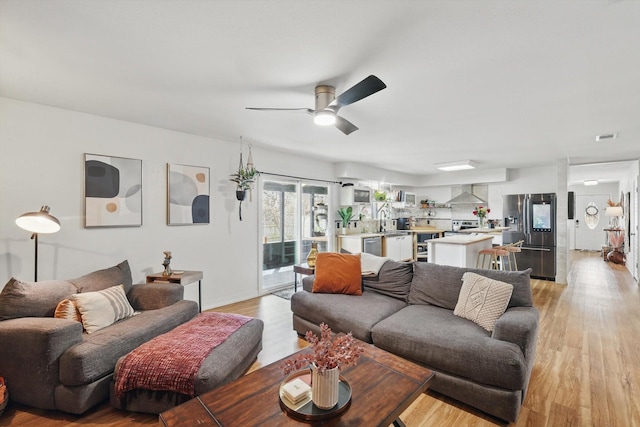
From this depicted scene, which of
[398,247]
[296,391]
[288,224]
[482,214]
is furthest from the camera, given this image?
[398,247]

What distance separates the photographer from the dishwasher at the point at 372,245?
602 centimetres

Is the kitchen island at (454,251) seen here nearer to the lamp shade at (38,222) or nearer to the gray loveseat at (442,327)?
the gray loveseat at (442,327)

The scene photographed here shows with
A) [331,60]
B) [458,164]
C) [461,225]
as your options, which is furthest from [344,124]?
[461,225]

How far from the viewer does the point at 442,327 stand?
7.34ft

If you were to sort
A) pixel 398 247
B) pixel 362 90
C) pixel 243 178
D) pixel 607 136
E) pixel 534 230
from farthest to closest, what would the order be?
pixel 398 247
pixel 534 230
pixel 243 178
pixel 607 136
pixel 362 90

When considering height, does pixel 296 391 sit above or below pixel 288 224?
below

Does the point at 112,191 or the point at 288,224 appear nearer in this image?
the point at 112,191

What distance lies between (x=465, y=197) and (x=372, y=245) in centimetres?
313

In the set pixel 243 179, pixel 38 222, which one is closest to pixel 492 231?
pixel 243 179

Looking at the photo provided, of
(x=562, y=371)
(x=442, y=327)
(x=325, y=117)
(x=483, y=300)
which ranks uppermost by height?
(x=325, y=117)

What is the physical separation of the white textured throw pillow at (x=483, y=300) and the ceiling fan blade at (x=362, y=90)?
5.88 ft

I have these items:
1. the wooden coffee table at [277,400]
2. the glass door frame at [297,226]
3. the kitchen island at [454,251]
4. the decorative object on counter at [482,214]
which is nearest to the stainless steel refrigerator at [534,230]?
the decorative object on counter at [482,214]

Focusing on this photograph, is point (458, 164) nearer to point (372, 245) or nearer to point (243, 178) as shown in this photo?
point (372, 245)

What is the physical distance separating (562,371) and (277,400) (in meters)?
2.48
